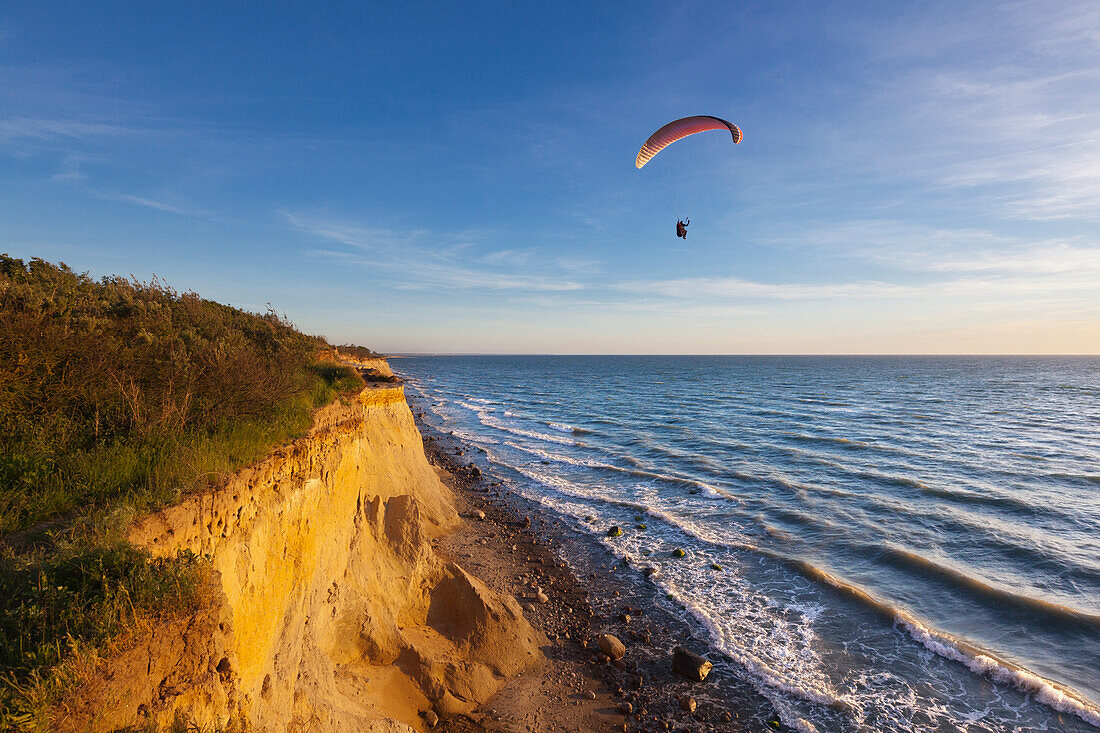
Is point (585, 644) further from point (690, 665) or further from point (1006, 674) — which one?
point (1006, 674)

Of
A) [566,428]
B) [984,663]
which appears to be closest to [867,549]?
[984,663]

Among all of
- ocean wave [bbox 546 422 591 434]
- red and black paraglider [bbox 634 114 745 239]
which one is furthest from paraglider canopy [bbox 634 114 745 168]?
ocean wave [bbox 546 422 591 434]

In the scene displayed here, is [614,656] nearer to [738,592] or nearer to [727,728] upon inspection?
[727,728]

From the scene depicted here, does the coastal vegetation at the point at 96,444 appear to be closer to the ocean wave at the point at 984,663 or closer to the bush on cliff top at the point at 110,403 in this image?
the bush on cliff top at the point at 110,403

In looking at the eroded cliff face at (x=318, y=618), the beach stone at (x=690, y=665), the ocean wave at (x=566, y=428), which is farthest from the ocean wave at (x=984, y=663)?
the ocean wave at (x=566, y=428)

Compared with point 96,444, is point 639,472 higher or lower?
lower

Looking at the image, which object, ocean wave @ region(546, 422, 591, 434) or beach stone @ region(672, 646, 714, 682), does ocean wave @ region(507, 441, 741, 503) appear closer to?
ocean wave @ region(546, 422, 591, 434)
